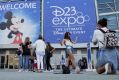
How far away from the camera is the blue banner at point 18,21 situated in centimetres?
4244

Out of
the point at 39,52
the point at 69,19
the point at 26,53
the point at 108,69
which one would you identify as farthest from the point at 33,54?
the point at 69,19

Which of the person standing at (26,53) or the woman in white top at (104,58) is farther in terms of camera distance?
the person standing at (26,53)

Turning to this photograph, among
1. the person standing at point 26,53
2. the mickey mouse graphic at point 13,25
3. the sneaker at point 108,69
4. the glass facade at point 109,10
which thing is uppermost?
the glass facade at point 109,10

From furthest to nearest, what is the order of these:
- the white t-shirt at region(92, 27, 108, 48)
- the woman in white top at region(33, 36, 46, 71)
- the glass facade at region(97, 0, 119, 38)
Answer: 1. the glass facade at region(97, 0, 119, 38)
2. the woman in white top at region(33, 36, 46, 71)
3. the white t-shirt at region(92, 27, 108, 48)

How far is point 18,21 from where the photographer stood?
4353cm

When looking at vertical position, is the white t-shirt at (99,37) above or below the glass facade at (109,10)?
below

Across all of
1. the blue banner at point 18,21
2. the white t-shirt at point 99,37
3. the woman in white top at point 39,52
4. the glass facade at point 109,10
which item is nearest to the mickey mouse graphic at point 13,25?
the blue banner at point 18,21

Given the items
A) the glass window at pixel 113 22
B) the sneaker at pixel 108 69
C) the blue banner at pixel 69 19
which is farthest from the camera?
the glass window at pixel 113 22

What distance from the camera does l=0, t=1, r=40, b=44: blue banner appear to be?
139 feet

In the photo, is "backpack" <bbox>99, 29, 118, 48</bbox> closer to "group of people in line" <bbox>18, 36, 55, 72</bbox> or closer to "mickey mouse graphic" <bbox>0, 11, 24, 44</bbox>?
"group of people in line" <bbox>18, 36, 55, 72</bbox>

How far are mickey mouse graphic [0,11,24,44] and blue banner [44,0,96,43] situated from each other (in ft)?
11.0

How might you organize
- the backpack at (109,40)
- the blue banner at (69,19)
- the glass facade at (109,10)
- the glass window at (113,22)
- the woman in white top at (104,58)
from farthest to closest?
1. the glass facade at (109,10)
2. the glass window at (113,22)
3. the blue banner at (69,19)
4. the backpack at (109,40)
5. the woman in white top at (104,58)

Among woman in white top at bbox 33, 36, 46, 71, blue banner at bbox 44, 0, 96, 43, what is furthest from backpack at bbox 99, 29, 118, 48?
blue banner at bbox 44, 0, 96, 43

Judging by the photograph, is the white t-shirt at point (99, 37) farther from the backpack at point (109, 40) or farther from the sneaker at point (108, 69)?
the sneaker at point (108, 69)
